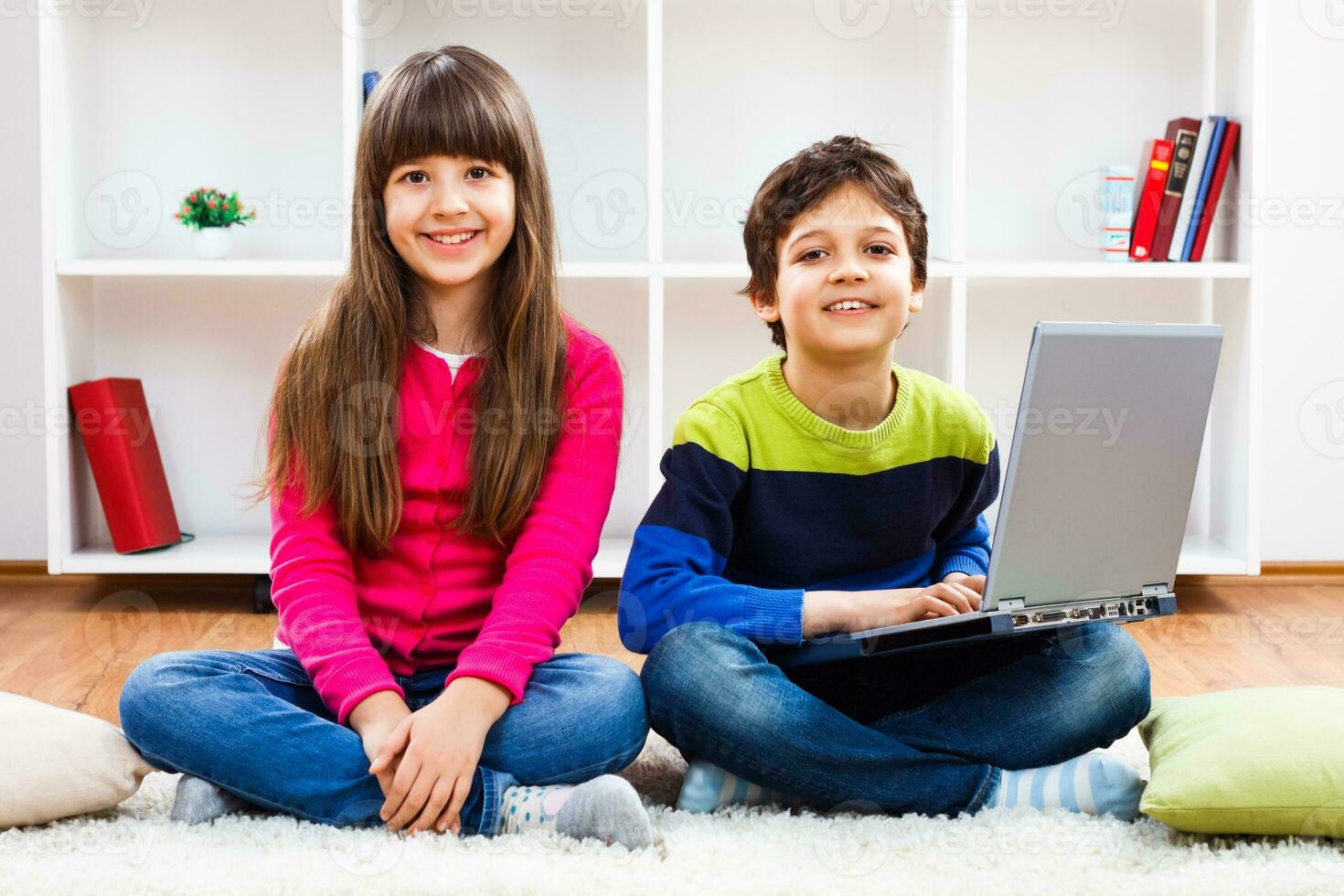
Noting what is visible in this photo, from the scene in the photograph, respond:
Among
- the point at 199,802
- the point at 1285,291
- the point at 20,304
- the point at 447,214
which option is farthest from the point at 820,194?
the point at 20,304

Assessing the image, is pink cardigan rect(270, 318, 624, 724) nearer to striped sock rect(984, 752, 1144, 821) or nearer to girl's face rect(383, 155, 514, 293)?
girl's face rect(383, 155, 514, 293)

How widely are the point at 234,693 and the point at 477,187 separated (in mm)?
479

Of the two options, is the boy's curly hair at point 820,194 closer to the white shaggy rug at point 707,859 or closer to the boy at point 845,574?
the boy at point 845,574

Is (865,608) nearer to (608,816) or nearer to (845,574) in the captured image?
(845,574)

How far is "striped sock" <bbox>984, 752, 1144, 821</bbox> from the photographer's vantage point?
1.12 metres

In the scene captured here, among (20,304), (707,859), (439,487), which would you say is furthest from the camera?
(20,304)

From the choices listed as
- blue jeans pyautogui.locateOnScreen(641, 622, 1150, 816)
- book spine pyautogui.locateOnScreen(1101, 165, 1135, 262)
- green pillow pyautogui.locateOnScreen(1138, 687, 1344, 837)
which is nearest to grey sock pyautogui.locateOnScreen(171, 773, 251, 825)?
blue jeans pyautogui.locateOnScreen(641, 622, 1150, 816)

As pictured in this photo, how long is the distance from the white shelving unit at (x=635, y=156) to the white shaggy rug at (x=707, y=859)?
116 centimetres

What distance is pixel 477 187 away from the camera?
48.9 inches

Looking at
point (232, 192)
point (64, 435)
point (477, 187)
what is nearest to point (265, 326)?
point (232, 192)

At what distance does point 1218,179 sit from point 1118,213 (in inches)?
5.8

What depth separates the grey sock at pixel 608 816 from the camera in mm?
1033

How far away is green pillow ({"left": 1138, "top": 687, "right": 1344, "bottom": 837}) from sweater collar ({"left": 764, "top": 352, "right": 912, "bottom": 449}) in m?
0.37

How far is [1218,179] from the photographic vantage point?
208 centimetres
